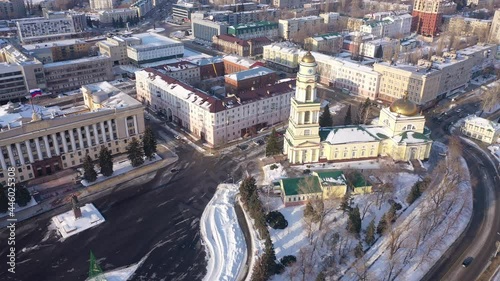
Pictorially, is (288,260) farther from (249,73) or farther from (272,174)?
(249,73)

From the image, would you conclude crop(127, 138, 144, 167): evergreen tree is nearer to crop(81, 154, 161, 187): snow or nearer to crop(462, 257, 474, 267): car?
crop(81, 154, 161, 187): snow

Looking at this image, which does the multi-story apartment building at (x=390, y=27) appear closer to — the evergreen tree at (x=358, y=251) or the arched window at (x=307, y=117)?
the arched window at (x=307, y=117)

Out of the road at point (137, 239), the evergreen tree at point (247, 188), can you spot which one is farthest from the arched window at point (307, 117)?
the road at point (137, 239)

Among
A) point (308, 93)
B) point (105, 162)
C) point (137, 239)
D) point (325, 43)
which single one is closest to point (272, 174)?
point (308, 93)

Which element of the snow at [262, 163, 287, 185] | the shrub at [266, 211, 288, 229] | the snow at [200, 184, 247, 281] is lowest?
the snow at [200, 184, 247, 281]

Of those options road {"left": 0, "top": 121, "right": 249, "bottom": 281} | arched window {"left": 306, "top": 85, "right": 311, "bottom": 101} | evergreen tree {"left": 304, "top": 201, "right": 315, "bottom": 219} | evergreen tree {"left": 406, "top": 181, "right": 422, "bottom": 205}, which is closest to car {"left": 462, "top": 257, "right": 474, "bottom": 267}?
evergreen tree {"left": 406, "top": 181, "right": 422, "bottom": 205}
